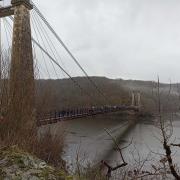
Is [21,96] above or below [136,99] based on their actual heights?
above

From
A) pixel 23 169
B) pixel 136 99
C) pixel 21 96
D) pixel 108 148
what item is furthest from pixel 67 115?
pixel 136 99

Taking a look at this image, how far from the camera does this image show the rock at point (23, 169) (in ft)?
8.49

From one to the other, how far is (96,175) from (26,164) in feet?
7.13

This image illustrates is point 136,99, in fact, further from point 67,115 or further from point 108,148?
point 67,115

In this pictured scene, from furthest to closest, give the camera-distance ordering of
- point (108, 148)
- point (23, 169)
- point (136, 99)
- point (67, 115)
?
point (136, 99) < point (67, 115) < point (108, 148) < point (23, 169)

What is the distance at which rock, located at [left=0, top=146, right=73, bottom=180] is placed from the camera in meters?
2.59

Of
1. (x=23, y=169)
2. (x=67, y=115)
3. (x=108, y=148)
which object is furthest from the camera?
(x=67, y=115)

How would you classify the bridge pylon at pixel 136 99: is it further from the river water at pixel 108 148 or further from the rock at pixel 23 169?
the rock at pixel 23 169

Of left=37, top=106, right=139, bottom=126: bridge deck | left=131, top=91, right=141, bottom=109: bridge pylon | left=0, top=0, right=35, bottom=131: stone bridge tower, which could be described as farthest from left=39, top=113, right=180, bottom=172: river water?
left=131, top=91, right=141, bottom=109: bridge pylon

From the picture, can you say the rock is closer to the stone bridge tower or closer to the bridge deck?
the stone bridge tower

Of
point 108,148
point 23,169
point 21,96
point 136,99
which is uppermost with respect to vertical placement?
point 21,96

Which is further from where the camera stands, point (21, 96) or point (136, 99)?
point (136, 99)

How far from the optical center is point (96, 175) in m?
4.71

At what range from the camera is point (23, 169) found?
2.66 metres
